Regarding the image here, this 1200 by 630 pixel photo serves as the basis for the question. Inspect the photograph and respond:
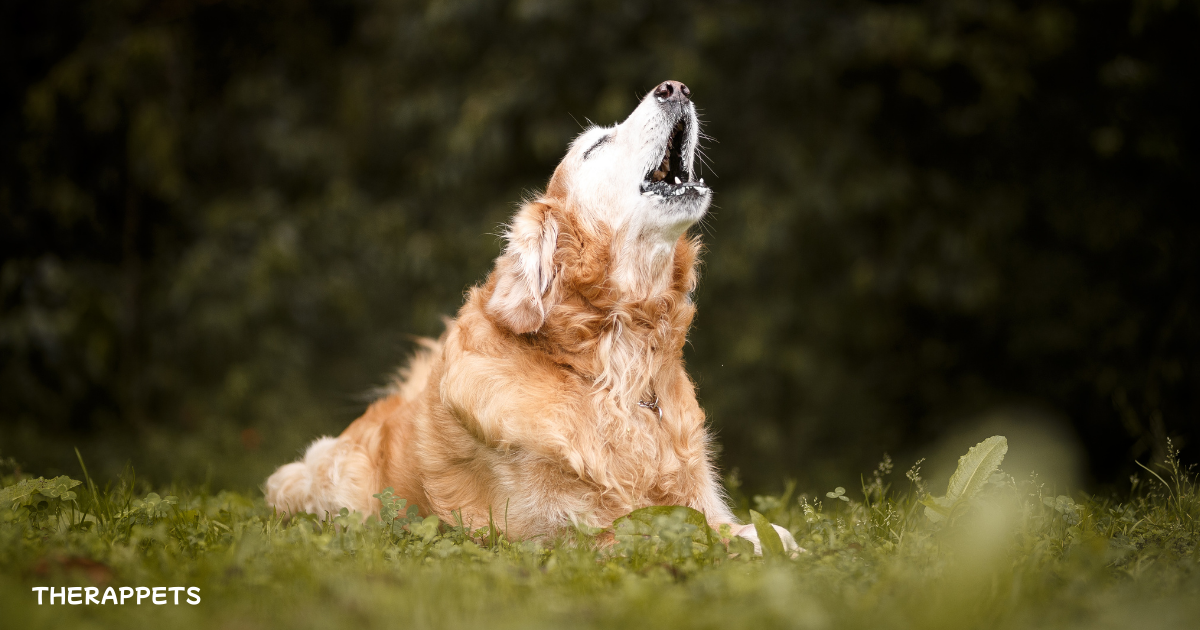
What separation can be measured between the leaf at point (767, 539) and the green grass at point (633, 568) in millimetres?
68

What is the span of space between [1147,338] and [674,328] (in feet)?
12.2

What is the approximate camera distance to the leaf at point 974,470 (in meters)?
2.55

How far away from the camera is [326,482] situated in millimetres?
3453

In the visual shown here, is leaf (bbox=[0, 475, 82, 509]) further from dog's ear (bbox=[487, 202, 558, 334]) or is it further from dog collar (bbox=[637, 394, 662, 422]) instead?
dog collar (bbox=[637, 394, 662, 422])

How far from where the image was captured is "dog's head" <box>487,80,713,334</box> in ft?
9.82

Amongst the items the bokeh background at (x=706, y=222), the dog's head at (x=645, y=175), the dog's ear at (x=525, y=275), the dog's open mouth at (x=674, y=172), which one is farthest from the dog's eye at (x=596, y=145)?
the bokeh background at (x=706, y=222)

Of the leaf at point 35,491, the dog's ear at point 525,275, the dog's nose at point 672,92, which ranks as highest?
the dog's nose at point 672,92

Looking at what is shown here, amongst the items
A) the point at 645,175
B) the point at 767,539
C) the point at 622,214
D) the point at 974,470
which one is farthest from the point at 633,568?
the point at 645,175

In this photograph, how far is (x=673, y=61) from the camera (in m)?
5.71

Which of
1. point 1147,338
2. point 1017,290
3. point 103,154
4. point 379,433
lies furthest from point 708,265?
point 103,154

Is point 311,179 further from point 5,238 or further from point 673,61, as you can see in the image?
point 673,61

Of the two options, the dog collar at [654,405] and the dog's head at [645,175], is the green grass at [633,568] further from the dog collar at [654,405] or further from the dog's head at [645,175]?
the dog's head at [645,175]

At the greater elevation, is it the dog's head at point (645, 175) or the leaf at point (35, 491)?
the dog's head at point (645, 175)

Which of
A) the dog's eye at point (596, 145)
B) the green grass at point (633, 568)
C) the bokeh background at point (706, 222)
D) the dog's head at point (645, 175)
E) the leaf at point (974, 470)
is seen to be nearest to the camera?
the green grass at point (633, 568)
